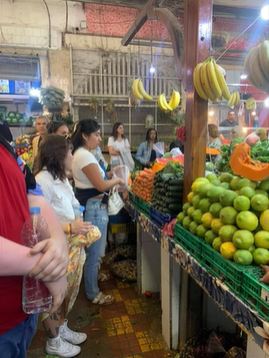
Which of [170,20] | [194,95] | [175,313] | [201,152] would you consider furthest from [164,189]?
[170,20]

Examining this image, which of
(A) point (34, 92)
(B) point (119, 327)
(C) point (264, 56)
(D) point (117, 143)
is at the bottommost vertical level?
(B) point (119, 327)

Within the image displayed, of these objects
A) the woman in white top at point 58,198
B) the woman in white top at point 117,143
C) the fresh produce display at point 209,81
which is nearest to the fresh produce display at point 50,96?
the woman in white top at point 117,143

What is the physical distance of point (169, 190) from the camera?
7.16 ft

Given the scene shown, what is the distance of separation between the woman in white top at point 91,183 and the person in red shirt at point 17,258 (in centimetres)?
149

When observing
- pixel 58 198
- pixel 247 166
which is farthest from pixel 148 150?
pixel 247 166

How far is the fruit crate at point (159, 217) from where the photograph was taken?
6.89 feet

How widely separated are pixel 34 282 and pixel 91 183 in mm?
1708

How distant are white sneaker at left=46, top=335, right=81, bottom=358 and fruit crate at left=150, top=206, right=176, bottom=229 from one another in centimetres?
117

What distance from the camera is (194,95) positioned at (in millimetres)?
2004

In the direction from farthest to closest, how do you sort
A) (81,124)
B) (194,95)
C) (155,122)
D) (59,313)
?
(155,122)
(81,124)
(59,313)
(194,95)

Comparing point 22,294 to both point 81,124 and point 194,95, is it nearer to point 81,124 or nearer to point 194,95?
point 194,95

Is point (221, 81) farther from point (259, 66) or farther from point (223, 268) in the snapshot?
point (223, 268)

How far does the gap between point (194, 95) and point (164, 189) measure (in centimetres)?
74

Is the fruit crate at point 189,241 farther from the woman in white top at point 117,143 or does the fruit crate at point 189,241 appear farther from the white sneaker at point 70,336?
the woman in white top at point 117,143
